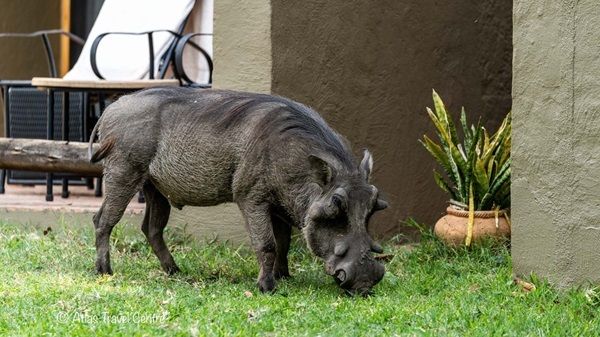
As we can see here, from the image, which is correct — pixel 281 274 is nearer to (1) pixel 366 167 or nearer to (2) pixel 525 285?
(1) pixel 366 167

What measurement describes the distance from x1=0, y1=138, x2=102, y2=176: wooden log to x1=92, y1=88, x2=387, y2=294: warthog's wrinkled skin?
1424 mm

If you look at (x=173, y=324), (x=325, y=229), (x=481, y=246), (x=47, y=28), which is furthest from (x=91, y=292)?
(x=47, y=28)

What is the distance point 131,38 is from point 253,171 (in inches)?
131

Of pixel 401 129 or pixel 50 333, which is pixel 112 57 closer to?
pixel 401 129

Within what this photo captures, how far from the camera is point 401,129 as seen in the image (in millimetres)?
7891

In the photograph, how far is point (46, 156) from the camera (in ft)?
27.1

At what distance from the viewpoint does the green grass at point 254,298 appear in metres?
5.12

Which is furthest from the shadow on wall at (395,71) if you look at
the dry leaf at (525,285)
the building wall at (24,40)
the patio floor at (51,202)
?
the building wall at (24,40)

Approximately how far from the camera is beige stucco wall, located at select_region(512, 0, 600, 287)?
220 inches

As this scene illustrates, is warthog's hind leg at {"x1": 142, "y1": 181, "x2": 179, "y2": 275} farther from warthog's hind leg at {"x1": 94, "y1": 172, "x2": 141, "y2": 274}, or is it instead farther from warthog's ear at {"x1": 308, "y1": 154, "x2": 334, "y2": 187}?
warthog's ear at {"x1": 308, "y1": 154, "x2": 334, "y2": 187}

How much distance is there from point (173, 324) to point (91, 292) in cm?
92

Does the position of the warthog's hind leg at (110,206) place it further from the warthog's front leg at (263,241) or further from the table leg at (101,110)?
the table leg at (101,110)

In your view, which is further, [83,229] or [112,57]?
[112,57]

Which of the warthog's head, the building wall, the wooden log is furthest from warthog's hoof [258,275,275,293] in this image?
the building wall
